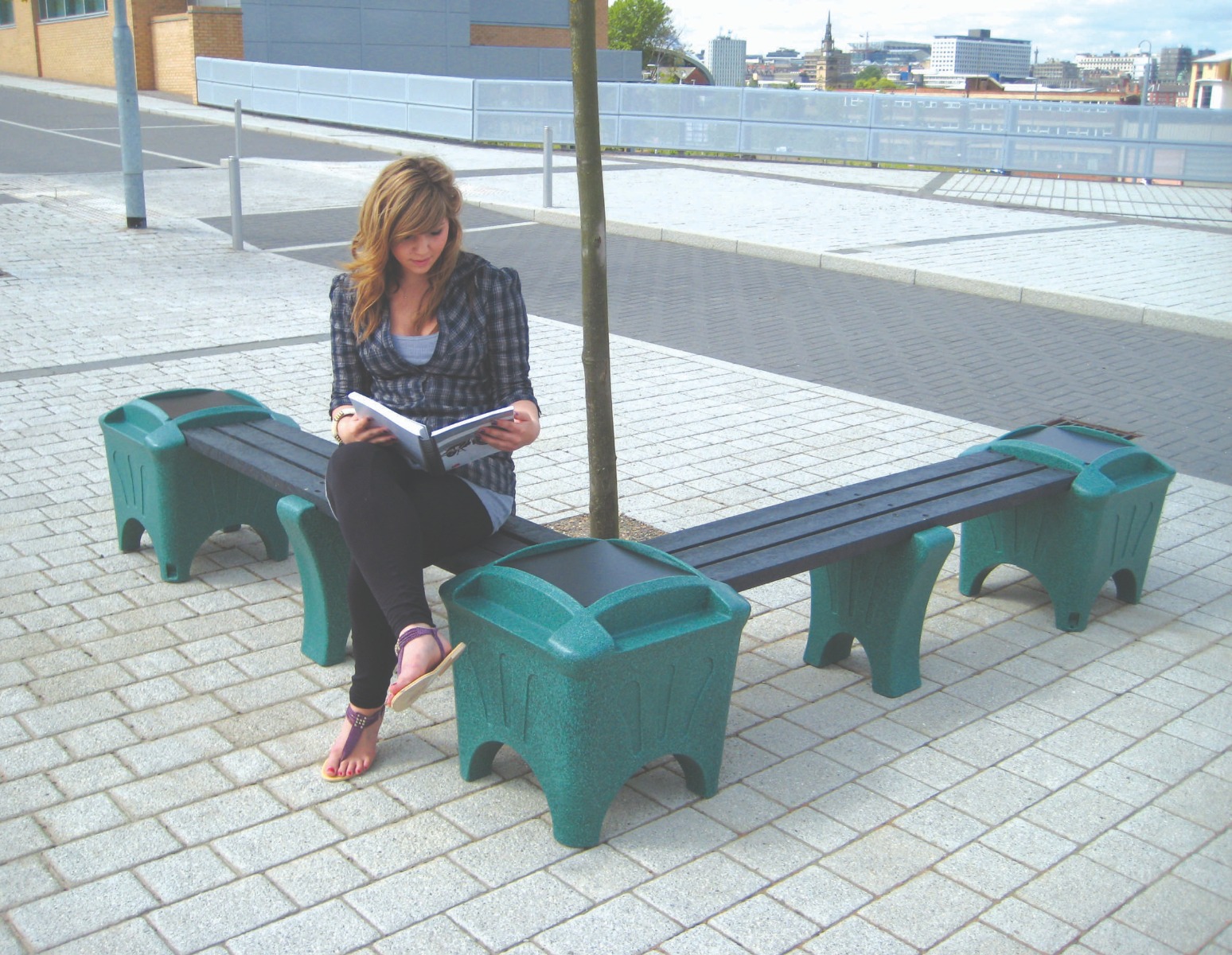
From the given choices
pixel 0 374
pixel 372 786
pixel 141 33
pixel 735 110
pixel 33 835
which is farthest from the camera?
pixel 141 33

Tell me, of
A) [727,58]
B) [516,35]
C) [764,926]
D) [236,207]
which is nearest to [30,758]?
[764,926]

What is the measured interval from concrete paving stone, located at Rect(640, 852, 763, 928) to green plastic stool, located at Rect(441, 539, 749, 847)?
249mm

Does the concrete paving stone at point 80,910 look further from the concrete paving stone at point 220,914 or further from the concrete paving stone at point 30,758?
the concrete paving stone at point 30,758

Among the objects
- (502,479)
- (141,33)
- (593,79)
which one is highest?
→ (141,33)

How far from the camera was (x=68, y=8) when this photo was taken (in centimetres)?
4234

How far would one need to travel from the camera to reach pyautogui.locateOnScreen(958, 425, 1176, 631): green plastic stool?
4.69m

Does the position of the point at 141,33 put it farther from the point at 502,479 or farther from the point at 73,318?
the point at 502,479

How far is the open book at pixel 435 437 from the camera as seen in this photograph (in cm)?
351

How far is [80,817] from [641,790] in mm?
1474

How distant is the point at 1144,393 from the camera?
322 inches

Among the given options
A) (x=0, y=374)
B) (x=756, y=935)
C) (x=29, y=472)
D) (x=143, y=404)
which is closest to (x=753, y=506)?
(x=143, y=404)

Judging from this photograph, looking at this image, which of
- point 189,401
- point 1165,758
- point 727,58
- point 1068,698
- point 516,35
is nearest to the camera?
point 1165,758

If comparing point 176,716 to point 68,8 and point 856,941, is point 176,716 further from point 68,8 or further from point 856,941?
point 68,8

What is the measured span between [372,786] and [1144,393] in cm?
623
